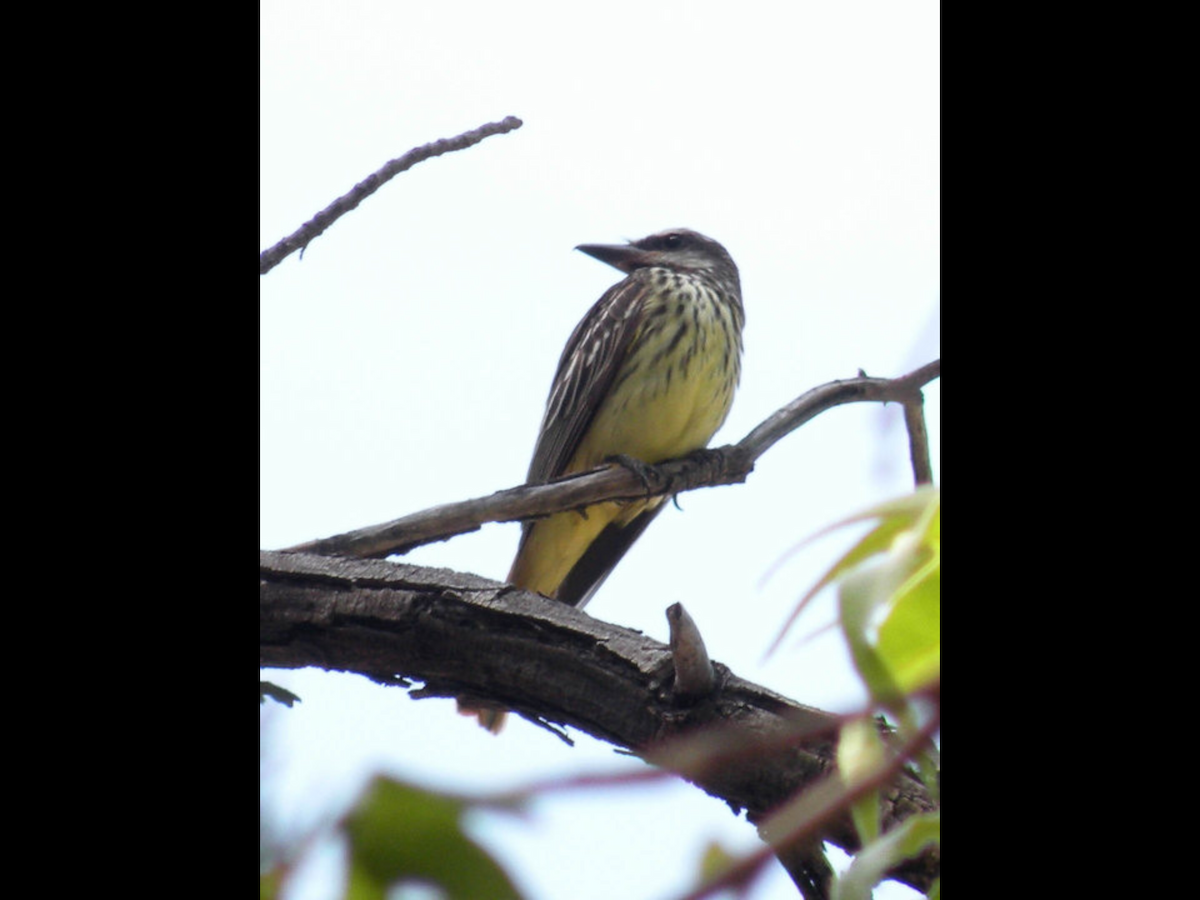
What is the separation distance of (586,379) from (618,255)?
961 mm

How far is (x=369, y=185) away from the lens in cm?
213

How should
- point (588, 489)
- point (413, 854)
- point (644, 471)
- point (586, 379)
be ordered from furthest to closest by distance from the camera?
point (586, 379) → point (644, 471) → point (588, 489) → point (413, 854)

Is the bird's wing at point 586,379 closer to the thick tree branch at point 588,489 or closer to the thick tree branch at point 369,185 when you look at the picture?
the thick tree branch at point 588,489

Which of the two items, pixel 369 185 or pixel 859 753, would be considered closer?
pixel 859 753

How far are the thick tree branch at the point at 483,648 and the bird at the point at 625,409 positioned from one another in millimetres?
2053

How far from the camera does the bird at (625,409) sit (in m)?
4.40

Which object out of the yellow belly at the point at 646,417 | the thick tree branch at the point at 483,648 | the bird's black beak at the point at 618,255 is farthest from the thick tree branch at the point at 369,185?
the bird's black beak at the point at 618,255

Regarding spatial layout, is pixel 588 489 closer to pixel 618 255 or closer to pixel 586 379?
pixel 586 379

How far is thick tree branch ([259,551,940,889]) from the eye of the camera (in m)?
2.02

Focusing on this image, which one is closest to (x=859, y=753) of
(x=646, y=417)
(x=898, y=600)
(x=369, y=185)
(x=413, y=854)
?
(x=898, y=600)

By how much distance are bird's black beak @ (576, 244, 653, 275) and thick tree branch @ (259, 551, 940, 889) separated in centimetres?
335

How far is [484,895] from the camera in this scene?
389mm
